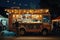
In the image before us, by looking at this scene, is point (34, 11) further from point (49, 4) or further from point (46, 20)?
point (49, 4)

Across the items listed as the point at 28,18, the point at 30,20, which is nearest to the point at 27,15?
the point at 28,18

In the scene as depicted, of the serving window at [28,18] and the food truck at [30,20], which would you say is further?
the serving window at [28,18]

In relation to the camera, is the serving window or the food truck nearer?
the food truck

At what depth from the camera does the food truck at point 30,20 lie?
26.4 metres

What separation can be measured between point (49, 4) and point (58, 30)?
14.4m

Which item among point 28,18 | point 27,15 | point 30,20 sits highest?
point 27,15

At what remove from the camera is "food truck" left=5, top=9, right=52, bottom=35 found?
2644 centimetres

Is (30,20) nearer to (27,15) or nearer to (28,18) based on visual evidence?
(28,18)

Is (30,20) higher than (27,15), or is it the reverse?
(27,15)

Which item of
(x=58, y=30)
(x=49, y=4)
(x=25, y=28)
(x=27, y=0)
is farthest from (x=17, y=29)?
(x=27, y=0)

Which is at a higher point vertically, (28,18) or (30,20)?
(28,18)

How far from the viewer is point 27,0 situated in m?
62.7

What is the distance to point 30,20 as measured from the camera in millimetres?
26766

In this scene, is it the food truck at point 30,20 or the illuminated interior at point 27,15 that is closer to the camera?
the food truck at point 30,20
